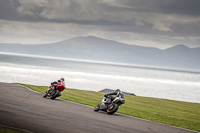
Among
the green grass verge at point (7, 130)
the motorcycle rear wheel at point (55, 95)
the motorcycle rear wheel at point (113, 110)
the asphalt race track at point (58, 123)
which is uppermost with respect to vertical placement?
the motorcycle rear wheel at point (55, 95)

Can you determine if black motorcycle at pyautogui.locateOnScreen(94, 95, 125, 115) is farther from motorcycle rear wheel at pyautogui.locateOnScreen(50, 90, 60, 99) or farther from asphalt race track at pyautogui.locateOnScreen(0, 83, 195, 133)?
motorcycle rear wheel at pyautogui.locateOnScreen(50, 90, 60, 99)

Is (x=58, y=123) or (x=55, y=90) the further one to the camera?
(x=55, y=90)

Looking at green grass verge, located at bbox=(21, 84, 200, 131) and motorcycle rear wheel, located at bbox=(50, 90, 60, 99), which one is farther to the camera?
motorcycle rear wheel, located at bbox=(50, 90, 60, 99)

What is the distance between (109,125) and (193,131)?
4.44 meters

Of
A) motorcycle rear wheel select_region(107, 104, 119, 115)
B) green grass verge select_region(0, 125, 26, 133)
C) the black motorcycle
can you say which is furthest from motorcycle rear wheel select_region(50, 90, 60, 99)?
green grass verge select_region(0, 125, 26, 133)

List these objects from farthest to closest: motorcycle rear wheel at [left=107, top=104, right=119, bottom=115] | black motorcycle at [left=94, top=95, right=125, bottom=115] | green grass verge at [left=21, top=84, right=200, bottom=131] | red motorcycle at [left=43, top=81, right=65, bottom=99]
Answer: red motorcycle at [left=43, top=81, right=65, bottom=99] → green grass verge at [left=21, top=84, right=200, bottom=131] → motorcycle rear wheel at [left=107, top=104, right=119, bottom=115] → black motorcycle at [left=94, top=95, right=125, bottom=115]

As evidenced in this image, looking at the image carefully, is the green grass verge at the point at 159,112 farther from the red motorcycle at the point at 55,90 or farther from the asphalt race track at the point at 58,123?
the asphalt race track at the point at 58,123

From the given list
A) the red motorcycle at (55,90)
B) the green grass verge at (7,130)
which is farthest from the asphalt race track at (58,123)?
the red motorcycle at (55,90)

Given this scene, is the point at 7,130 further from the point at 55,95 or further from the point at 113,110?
the point at 55,95

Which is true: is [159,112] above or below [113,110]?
above

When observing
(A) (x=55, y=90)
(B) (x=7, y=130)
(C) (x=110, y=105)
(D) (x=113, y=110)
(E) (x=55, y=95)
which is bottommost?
(B) (x=7, y=130)

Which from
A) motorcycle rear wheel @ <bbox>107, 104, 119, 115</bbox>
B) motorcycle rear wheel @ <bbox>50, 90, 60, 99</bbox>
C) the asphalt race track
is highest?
motorcycle rear wheel @ <bbox>50, 90, 60, 99</bbox>

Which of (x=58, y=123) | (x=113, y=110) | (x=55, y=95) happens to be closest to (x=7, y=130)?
(x=58, y=123)

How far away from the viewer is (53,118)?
12.5 meters
